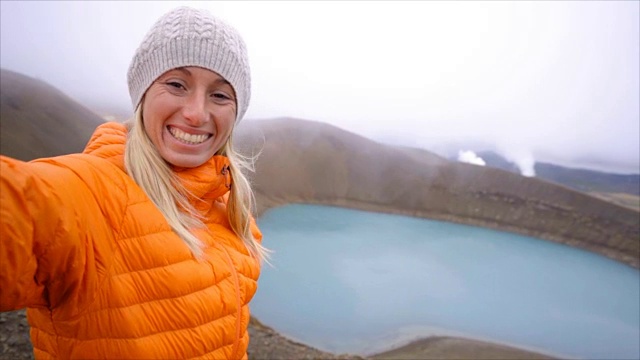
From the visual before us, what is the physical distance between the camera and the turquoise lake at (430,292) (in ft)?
44.8

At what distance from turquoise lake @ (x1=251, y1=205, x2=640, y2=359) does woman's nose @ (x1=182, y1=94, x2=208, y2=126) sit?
1080cm

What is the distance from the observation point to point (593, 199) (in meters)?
46.6

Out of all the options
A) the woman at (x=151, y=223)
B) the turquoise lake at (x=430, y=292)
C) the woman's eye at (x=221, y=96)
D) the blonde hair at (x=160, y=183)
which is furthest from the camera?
the turquoise lake at (x=430, y=292)

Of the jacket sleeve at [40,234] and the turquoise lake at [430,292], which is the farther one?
the turquoise lake at [430,292]

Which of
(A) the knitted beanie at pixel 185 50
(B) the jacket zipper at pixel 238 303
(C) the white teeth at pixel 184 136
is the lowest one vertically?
(B) the jacket zipper at pixel 238 303

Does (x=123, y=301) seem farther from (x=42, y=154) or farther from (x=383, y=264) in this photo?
(x=42, y=154)

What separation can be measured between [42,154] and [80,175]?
1198 inches

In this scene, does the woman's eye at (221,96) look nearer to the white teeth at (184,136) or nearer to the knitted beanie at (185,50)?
the knitted beanie at (185,50)

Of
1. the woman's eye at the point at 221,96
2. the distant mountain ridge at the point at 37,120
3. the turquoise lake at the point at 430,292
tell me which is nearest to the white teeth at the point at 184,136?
the woman's eye at the point at 221,96

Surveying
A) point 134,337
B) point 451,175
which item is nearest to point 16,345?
point 134,337

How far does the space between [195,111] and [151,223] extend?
0.48m

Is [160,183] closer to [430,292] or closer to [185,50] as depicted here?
[185,50]

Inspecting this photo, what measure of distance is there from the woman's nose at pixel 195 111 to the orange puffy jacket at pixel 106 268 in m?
0.20

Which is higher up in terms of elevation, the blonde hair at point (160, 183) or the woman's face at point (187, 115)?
the woman's face at point (187, 115)
